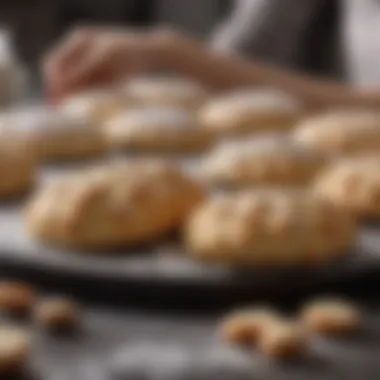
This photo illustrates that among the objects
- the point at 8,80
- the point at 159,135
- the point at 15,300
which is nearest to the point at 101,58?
the point at 8,80

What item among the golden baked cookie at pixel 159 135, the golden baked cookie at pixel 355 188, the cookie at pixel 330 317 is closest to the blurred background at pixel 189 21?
the golden baked cookie at pixel 159 135

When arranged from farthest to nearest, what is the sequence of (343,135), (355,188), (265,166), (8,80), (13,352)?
(8,80)
(343,135)
(265,166)
(355,188)
(13,352)

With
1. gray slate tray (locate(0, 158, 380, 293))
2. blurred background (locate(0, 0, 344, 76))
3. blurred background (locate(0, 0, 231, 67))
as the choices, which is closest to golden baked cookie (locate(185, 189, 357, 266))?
gray slate tray (locate(0, 158, 380, 293))

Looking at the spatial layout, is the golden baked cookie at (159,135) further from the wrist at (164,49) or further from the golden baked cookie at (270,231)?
the golden baked cookie at (270,231)

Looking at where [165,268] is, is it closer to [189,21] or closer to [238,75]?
[238,75]

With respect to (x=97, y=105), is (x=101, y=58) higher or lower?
higher

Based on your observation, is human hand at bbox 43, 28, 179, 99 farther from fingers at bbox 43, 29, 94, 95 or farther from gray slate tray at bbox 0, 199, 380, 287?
gray slate tray at bbox 0, 199, 380, 287
